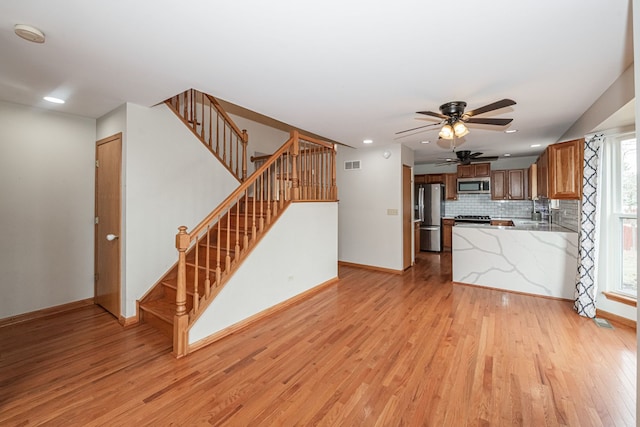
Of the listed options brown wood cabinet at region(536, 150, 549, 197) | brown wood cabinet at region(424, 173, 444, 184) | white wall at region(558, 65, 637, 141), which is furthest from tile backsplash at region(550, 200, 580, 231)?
brown wood cabinet at region(424, 173, 444, 184)

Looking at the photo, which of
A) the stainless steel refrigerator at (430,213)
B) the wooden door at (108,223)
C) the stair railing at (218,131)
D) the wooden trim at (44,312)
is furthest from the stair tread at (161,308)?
the stainless steel refrigerator at (430,213)

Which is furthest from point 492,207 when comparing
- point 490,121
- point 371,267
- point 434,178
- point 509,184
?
point 490,121

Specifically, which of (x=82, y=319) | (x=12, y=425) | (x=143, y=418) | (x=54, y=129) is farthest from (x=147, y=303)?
(x=54, y=129)

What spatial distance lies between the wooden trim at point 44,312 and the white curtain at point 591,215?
6.18 m

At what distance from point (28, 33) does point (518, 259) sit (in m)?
5.68

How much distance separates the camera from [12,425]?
167 centimetres

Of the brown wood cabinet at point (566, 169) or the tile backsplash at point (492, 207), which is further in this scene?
the tile backsplash at point (492, 207)

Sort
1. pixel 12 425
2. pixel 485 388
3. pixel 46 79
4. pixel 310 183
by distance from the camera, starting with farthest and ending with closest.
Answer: pixel 310 183 → pixel 46 79 → pixel 485 388 → pixel 12 425

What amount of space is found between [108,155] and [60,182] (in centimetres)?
69

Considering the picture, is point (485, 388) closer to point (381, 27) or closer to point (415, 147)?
point (381, 27)

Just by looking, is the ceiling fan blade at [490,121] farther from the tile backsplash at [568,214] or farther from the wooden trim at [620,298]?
the wooden trim at [620,298]

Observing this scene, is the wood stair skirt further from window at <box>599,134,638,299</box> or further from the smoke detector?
window at <box>599,134,638,299</box>

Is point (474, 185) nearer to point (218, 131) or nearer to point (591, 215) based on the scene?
point (591, 215)

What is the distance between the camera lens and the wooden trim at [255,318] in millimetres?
2574
